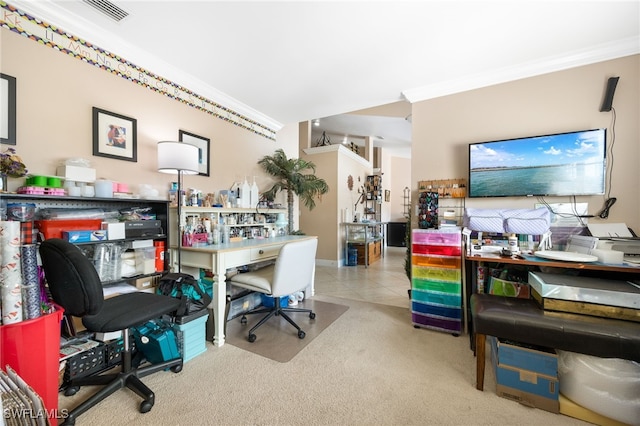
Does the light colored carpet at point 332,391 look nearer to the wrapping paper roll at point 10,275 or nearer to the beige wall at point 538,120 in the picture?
the wrapping paper roll at point 10,275

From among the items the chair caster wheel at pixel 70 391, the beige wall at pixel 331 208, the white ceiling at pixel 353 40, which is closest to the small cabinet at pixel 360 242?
the beige wall at pixel 331 208

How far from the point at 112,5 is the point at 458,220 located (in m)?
3.47

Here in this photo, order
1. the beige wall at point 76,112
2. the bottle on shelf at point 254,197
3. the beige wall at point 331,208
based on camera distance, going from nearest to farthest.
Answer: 1. the beige wall at point 76,112
2. the bottle on shelf at point 254,197
3. the beige wall at point 331,208

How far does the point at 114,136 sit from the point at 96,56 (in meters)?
0.62

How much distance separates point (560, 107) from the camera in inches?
94.4

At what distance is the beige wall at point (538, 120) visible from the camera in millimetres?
2197

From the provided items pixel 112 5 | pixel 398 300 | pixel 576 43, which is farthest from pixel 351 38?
pixel 398 300

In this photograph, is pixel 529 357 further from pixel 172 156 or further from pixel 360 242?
pixel 360 242

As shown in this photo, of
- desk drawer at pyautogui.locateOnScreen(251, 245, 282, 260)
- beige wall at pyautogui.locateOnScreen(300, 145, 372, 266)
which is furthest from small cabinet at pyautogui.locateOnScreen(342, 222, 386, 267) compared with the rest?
desk drawer at pyautogui.locateOnScreen(251, 245, 282, 260)

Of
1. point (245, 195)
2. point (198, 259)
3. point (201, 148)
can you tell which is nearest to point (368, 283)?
point (245, 195)

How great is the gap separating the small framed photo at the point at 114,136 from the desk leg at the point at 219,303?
4.13 feet

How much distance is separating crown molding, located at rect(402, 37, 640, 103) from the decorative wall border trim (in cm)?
239

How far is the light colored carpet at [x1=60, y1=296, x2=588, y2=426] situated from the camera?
136 cm

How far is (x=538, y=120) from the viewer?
8.11ft
